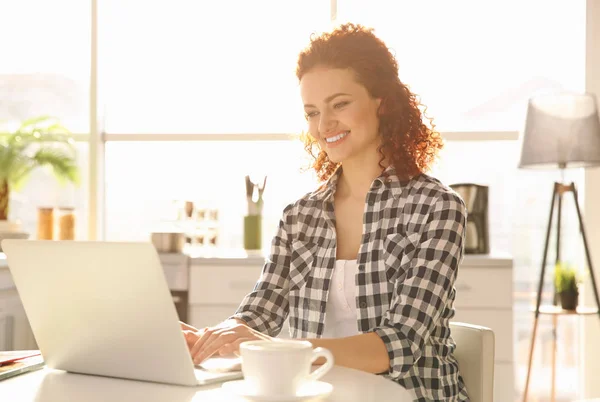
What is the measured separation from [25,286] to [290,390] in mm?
447

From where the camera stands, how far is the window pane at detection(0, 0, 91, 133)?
4.40m

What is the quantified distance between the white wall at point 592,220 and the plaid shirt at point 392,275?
7.61 feet

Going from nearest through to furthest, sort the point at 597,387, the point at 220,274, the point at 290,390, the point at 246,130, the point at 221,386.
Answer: the point at 290,390 < the point at 221,386 < the point at 220,274 < the point at 597,387 < the point at 246,130

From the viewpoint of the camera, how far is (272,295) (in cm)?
192

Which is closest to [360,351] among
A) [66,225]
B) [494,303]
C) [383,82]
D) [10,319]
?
[383,82]

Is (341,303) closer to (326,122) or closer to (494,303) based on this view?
(326,122)

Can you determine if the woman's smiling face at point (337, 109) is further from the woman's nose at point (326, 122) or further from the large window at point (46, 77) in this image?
the large window at point (46, 77)

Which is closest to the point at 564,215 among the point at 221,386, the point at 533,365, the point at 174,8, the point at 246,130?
the point at 533,365

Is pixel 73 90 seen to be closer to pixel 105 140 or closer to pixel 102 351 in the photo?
pixel 105 140

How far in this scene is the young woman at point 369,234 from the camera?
1.63 m

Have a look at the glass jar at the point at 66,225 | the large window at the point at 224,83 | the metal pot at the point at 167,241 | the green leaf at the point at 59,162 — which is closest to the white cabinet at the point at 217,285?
the metal pot at the point at 167,241

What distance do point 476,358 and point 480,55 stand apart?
281cm

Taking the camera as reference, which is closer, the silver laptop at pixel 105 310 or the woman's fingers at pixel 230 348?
the silver laptop at pixel 105 310

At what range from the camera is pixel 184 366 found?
43.3 inches
